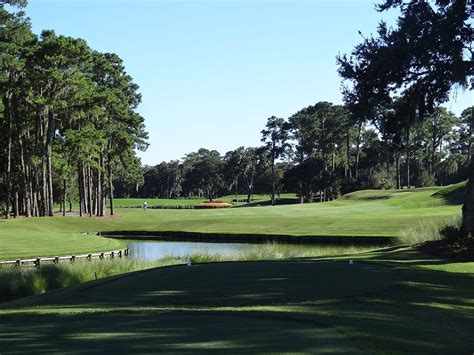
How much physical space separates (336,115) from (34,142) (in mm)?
70340

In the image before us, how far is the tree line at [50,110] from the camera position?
5025 centimetres

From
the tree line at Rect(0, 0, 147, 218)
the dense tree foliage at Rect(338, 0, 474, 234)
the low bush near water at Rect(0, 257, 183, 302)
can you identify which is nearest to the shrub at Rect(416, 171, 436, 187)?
the tree line at Rect(0, 0, 147, 218)

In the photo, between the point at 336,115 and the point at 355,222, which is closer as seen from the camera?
the point at 355,222

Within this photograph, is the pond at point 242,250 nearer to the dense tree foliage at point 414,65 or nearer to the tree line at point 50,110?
Result: the dense tree foliage at point 414,65

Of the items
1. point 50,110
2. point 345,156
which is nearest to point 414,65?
point 50,110

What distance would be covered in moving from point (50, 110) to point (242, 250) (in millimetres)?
30058

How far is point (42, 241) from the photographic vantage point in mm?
33594

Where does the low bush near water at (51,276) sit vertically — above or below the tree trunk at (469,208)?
below

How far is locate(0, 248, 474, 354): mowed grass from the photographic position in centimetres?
690

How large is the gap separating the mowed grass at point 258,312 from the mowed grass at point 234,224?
58.6 ft

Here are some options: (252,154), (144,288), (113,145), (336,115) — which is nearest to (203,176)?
(252,154)

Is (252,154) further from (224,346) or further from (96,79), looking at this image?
(224,346)

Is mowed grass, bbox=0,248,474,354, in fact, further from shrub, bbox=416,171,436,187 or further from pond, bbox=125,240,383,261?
shrub, bbox=416,171,436,187

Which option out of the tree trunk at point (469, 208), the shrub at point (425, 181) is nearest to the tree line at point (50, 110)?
the tree trunk at point (469, 208)
